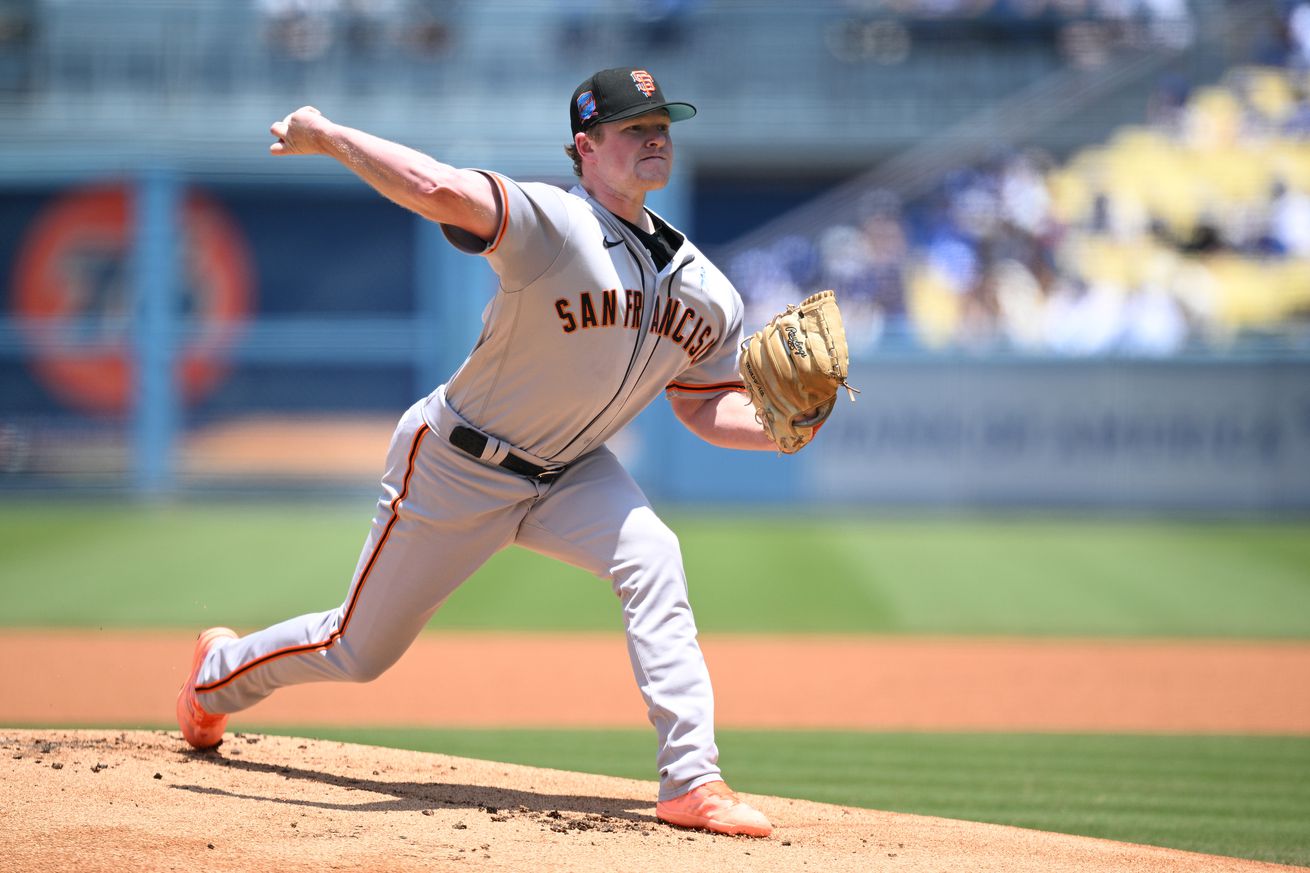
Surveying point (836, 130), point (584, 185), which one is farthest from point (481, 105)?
point (584, 185)

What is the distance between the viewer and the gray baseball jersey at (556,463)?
151 inches

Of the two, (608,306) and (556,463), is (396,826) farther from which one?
(608,306)

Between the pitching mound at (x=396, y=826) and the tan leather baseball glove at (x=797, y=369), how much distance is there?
1.06 meters

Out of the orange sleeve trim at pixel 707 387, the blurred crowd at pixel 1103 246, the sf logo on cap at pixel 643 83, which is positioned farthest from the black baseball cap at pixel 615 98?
the blurred crowd at pixel 1103 246

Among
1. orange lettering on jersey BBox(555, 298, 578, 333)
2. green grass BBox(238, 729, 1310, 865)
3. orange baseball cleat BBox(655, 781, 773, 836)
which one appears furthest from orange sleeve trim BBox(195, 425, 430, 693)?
green grass BBox(238, 729, 1310, 865)

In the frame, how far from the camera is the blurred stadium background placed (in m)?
14.3

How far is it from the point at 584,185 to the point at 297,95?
15.7 m


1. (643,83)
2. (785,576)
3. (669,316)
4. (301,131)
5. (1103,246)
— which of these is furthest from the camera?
(1103,246)

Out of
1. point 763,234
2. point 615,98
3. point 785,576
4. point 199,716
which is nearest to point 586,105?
point 615,98

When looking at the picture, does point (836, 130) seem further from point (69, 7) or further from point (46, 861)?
point (46, 861)

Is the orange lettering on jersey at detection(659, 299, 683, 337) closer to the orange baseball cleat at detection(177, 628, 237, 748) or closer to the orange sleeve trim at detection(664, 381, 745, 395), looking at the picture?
the orange sleeve trim at detection(664, 381, 745, 395)

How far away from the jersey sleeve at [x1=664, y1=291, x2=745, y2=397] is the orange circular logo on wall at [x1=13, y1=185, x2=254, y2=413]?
12.1m

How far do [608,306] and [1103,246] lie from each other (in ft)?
42.2

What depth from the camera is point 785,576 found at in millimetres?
10664
